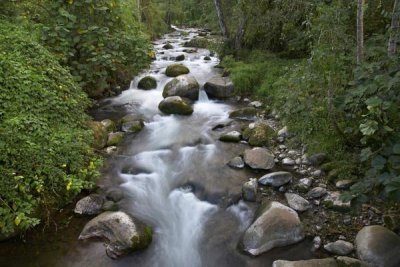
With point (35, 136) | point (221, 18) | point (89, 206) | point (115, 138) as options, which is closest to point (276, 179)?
point (89, 206)

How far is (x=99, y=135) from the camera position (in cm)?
673

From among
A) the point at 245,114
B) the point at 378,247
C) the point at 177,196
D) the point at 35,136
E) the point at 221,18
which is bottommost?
the point at 177,196

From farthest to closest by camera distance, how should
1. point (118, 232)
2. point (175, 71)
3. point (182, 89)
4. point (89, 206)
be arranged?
point (175, 71), point (182, 89), point (89, 206), point (118, 232)

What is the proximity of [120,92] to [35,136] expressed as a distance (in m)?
5.63

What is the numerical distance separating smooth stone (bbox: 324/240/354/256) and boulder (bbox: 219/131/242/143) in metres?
3.35

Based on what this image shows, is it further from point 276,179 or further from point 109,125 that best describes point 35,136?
point 276,179

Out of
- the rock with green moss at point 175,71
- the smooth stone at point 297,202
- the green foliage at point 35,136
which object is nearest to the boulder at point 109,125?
the green foliage at point 35,136

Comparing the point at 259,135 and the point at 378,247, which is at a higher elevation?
the point at 378,247

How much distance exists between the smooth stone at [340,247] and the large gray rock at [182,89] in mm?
6376

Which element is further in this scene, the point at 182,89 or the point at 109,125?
the point at 182,89

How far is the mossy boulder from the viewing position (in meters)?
7.00

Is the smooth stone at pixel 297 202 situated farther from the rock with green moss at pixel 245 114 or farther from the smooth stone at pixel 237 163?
the rock with green moss at pixel 245 114

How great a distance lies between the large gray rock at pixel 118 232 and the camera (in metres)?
4.32

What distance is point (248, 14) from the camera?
10.7 m
